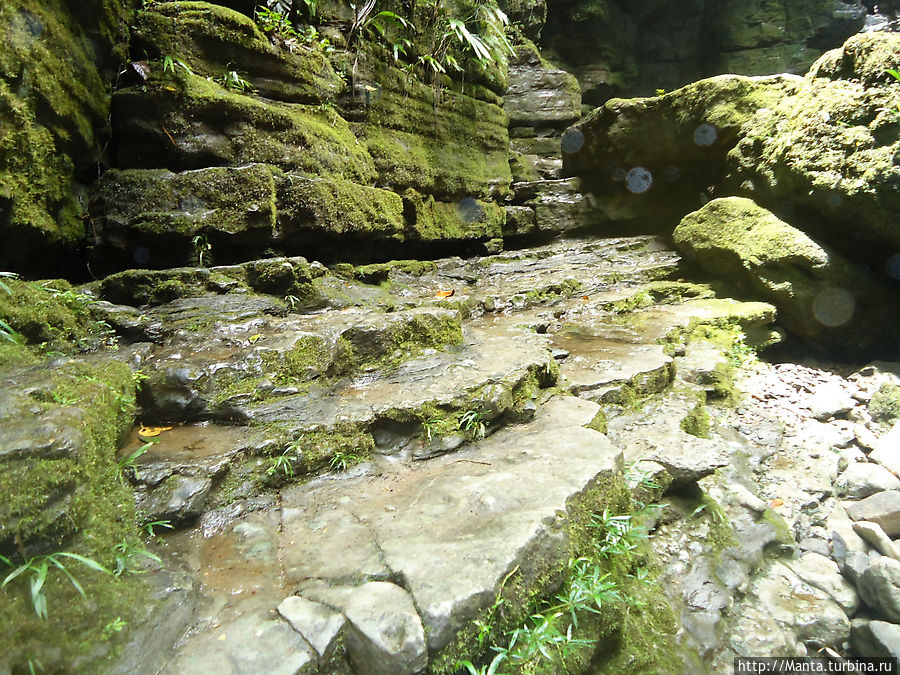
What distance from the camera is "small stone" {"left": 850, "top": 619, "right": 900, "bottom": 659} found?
2201 millimetres

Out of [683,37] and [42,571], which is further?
[683,37]

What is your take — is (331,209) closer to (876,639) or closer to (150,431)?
(150,431)

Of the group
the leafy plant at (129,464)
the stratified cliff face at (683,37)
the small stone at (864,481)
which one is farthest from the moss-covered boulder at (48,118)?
the stratified cliff face at (683,37)

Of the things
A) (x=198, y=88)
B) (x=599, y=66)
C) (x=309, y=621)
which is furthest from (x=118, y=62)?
(x=599, y=66)

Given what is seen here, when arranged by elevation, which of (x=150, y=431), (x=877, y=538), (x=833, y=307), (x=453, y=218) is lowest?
(x=877, y=538)

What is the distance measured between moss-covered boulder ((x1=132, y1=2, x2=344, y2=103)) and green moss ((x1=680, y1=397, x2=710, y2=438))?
4.71 metres

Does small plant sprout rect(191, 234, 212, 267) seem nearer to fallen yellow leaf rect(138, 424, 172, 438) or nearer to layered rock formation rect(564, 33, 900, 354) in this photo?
fallen yellow leaf rect(138, 424, 172, 438)

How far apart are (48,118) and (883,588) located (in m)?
5.74

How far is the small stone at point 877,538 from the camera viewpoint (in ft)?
8.98

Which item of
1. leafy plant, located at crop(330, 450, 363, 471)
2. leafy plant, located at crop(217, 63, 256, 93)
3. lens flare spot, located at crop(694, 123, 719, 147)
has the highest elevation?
lens flare spot, located at crop(694, 123, 719, 147)

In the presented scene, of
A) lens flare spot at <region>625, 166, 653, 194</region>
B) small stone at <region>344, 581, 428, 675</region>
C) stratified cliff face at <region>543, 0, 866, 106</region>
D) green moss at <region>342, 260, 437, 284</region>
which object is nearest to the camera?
small stone at <region>344, 581, 428, 675</region>

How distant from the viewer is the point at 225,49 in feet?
13.8

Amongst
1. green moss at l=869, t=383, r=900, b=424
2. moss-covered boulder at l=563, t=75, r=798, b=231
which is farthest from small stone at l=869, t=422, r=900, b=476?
moss-covered boulder at l=563, t=75, r=798, b=231

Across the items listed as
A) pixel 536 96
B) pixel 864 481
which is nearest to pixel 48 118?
pixel 864 481
